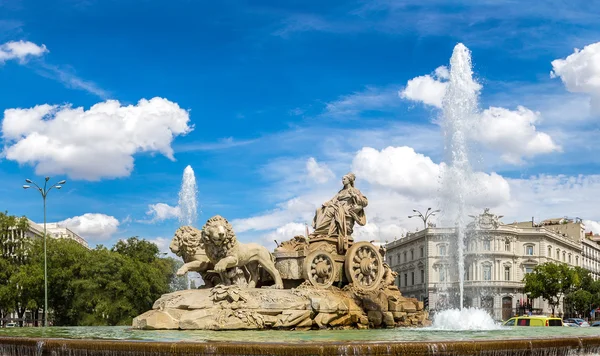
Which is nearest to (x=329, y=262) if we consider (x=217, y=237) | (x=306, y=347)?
(x=217, y=237)

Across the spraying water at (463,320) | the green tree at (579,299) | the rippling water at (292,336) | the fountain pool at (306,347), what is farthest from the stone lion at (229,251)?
the green tree at (579,299)

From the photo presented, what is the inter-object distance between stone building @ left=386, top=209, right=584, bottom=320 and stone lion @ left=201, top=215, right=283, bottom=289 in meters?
74.7

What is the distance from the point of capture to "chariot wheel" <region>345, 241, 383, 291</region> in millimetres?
19625

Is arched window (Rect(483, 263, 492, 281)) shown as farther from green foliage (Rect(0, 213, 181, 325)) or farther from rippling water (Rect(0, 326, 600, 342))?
rippling water (Rect(0, 326, 600, 342))

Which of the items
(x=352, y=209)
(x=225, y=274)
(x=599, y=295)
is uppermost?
(x=352, y=209)

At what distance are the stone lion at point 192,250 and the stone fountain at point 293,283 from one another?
0.09 ft

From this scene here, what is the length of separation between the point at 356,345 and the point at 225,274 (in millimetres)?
7323

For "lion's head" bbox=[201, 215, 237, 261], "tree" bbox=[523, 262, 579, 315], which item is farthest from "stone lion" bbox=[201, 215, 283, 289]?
"tree" bbox=[523, 262, 579, 315]

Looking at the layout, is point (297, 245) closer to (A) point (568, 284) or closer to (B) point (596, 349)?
(B) point (596, 349)

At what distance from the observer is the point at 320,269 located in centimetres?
1919

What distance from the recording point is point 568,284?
80.5 meters

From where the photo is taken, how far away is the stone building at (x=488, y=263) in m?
95.7

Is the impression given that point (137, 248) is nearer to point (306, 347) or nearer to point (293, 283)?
point (293, 283)

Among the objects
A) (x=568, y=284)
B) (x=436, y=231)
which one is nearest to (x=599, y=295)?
(x=568, y=284)
